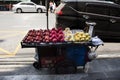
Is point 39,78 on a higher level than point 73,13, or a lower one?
lower

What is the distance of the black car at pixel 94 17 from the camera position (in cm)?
1286

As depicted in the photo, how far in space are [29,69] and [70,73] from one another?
4.15 feet

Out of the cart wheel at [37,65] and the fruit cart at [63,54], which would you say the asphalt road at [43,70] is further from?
the fruit cart at [63,54]

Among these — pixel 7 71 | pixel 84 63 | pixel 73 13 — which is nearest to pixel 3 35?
pixel 73 13

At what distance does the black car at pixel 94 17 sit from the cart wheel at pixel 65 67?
180 inches

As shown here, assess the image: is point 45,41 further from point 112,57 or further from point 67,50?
point 112,57

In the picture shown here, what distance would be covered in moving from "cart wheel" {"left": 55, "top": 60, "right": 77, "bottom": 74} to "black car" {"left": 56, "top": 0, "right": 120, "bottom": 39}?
4.58m

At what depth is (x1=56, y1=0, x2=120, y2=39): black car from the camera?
1286 centimetres

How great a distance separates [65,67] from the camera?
27.6 feet

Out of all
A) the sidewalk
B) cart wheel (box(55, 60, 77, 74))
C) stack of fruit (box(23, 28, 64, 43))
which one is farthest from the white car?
cart wheel (box(55, 60, 77, 74))

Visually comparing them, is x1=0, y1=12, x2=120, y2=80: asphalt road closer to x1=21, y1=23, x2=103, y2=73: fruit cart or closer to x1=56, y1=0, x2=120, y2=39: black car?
x1=21, y1=23, x2=103, y2=73: fruit cart

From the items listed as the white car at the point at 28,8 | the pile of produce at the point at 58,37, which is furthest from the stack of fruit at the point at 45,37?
the white car at the point at 28,8

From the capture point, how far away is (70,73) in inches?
333

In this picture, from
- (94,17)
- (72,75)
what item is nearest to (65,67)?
(72,75)
